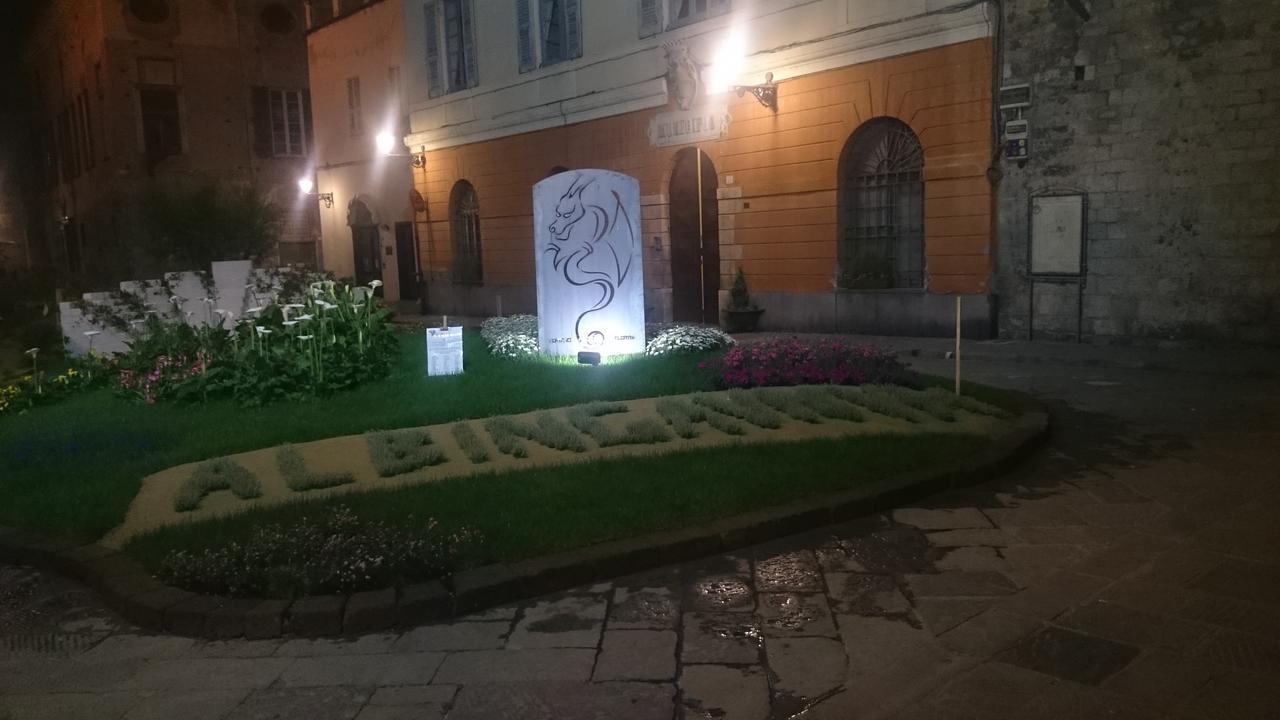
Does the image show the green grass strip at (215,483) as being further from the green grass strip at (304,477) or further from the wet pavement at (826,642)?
the wet pavement at (826,642)

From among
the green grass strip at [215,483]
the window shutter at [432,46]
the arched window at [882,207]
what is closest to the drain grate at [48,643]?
the green grass strip at [215,483]

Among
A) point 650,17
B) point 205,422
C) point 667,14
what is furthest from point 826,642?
point 650,17

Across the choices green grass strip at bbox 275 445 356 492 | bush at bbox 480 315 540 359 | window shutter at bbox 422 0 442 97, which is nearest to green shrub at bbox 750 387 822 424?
green grass strip at bbox 275 445 356 492

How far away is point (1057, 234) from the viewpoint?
12.7 meters

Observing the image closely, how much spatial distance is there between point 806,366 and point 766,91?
23.8ft

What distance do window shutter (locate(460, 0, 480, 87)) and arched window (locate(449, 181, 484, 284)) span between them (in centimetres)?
255

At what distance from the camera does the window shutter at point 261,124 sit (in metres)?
31.7

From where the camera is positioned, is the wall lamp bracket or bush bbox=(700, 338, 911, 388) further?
the wall lamp bracket

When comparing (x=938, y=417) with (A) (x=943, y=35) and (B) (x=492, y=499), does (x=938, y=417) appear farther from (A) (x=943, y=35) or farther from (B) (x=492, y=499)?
(A) (x=943, y=35)

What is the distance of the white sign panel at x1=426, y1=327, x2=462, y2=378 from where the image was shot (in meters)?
11.0

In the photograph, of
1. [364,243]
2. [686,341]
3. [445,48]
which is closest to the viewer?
[686,341]

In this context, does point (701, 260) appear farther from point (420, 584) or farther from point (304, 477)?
point (420, 584)

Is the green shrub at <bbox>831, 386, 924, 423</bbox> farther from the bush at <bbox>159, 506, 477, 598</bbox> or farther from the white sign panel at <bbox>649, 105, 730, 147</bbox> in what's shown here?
the white sign panel at <bbox>649, 105, 730, 147</bbox>

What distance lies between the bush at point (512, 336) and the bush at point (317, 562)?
737cm
